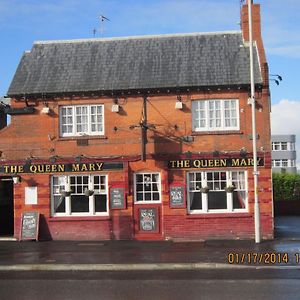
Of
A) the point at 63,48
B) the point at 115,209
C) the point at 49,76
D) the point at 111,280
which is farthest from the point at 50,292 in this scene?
the point at 63,48

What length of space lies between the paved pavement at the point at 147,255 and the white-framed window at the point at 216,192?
1.52 m

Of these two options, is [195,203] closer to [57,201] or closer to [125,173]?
[125,173]

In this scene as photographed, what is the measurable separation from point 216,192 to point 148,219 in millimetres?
2867

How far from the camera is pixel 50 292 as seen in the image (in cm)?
1053

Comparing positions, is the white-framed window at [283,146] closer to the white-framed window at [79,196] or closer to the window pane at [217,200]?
the window pane at [217,200]

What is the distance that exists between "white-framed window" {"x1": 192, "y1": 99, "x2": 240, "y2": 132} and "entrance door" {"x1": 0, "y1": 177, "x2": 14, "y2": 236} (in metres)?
9.27

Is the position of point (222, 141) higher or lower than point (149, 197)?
higher

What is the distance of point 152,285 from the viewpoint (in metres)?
11.1

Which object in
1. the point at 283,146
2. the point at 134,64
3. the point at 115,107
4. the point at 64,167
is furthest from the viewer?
the point at 283,146

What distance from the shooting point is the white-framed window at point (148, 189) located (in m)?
19.5

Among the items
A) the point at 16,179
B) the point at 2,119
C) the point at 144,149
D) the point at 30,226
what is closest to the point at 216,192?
the point at 144,149

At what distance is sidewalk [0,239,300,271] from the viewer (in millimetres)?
13578

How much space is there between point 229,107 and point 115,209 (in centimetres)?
601

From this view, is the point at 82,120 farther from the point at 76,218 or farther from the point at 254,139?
the point at 254,139
